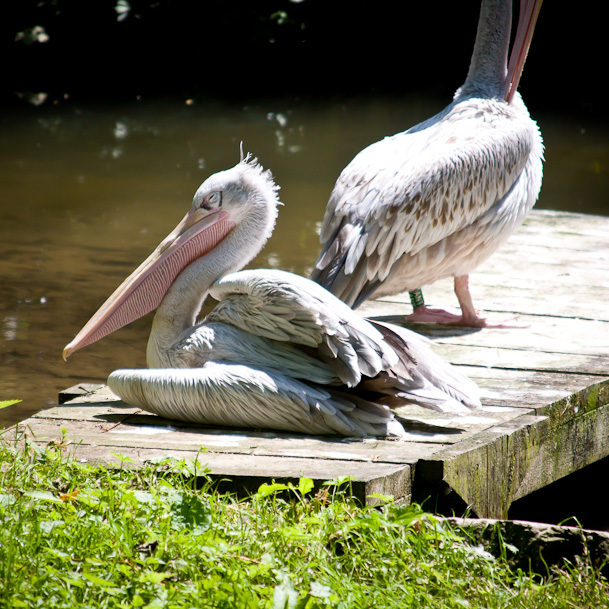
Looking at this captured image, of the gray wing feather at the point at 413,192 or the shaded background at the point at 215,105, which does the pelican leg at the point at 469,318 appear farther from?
the shaded background at the point at 215,105

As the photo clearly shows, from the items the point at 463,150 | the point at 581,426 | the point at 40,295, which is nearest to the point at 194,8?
the point at 40,295

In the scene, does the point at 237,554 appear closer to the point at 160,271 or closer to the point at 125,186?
the point at 160,271

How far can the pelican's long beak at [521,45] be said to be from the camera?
5.16m

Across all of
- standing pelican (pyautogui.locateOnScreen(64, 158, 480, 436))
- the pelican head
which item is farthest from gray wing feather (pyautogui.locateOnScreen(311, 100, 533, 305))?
standing pelican (pyautogui.locateOnScreen(64, 158, 480, 436))

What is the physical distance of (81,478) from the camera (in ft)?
8.79

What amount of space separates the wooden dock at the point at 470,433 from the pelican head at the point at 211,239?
337 mm

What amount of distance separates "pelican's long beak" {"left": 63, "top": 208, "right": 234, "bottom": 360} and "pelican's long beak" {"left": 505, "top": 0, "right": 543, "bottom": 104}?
2096 millimetres

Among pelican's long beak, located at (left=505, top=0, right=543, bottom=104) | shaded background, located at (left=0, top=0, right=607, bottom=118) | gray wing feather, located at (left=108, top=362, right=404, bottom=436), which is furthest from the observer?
shaded background, located at (left=0, top=0, right=607, bottom=118)

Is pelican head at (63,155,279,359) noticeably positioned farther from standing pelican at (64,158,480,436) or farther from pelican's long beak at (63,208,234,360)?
standing pelican at (64,158,480,436)

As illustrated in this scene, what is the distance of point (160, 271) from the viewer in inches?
151

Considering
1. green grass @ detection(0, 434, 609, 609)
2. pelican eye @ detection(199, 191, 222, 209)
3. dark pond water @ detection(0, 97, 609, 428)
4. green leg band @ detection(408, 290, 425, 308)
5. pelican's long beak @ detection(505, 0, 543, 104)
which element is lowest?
dark pond water @ detection(0, 97, 609, 428)

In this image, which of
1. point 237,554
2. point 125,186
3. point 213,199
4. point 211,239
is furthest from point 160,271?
point 125,186

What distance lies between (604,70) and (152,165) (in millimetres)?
9108

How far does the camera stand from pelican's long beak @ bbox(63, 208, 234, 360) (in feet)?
12.5
